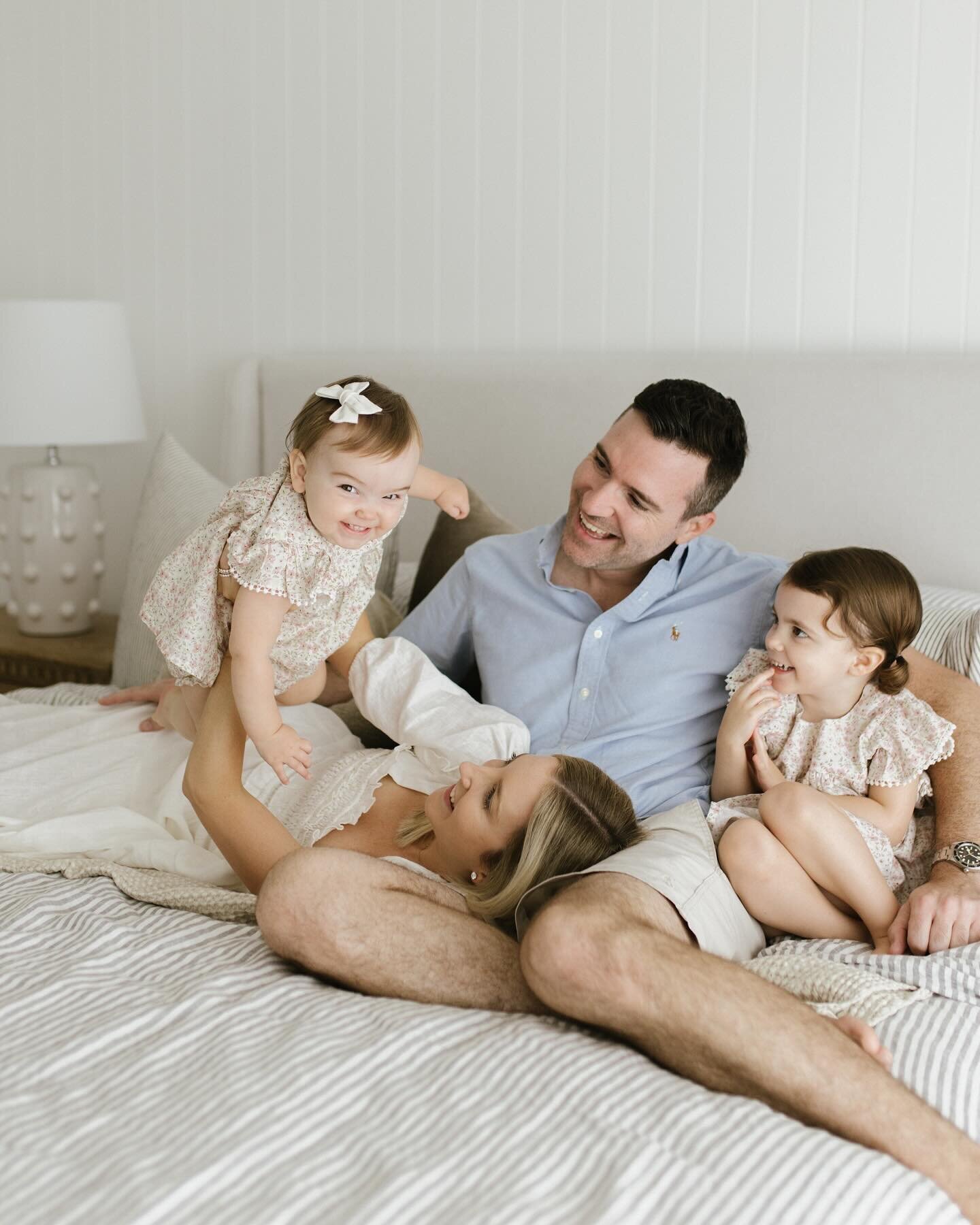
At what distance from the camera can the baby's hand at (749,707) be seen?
1.69 meters

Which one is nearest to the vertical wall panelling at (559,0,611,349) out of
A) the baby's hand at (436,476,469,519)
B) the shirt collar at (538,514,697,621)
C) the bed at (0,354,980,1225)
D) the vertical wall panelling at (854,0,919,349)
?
the vertical wall panelling at (854,0,919,349)

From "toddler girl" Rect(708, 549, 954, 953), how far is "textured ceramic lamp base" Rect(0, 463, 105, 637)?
6.33ft

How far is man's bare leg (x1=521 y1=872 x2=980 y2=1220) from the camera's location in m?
1.08

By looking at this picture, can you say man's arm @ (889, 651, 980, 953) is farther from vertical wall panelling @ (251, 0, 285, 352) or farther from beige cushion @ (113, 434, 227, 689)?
vertical wall panelling @ (251, 0, 285, 352)

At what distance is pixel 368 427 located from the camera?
4.99ft

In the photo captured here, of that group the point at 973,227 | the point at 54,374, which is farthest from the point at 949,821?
the point at 54,374

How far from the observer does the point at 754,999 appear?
118cm

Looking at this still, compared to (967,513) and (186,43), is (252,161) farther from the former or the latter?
(967,513)

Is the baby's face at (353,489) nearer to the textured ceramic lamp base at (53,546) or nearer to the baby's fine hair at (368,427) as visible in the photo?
the baby's fine hair at (368,427)

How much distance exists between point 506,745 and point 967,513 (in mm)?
947

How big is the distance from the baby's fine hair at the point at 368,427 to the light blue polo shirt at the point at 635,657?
46 cm

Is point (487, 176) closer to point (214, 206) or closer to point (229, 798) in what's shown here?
point (214, 206)

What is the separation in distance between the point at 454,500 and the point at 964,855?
84 centimetres

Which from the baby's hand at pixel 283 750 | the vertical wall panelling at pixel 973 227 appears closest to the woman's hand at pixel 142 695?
the baby's hand at pixel 283 750
